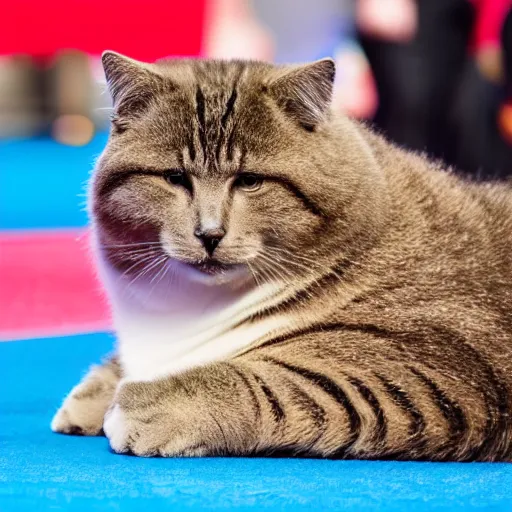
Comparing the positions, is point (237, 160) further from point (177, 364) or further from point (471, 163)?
point (471, 163)

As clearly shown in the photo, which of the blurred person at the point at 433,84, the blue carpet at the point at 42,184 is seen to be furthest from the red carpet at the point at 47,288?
the blurred person at the point at 433,84

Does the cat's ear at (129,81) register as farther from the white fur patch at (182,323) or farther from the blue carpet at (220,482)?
A: the blue carpet at (220,482)

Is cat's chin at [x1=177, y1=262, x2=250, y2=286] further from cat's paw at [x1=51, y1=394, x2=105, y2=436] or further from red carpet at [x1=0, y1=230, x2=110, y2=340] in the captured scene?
red carpet at [x1=0, y1=230, x2=110, y2=340]

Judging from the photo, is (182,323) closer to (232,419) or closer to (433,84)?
(232,419)

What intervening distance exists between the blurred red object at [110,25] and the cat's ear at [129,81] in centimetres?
760

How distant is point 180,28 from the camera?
32.7 feet

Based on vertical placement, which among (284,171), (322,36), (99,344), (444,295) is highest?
(322,36)

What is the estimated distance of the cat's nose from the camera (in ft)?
6.76

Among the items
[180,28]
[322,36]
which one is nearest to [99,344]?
[322,36]

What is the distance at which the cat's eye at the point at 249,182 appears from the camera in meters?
2.15

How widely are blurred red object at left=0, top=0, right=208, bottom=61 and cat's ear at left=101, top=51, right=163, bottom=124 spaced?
7.60m

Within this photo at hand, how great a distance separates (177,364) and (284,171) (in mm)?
503

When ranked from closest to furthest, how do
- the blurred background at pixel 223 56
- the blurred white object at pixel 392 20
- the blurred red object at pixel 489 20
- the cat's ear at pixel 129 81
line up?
the cat's ear at pixel 129 81 < the blurred background at pixel 223 56 < the blurred white object at pixel 392 20 < the blurred red object at pixel 489 20

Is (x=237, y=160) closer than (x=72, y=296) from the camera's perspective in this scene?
Yes
